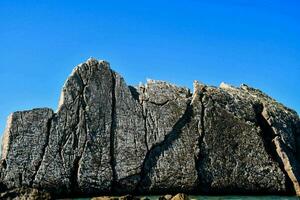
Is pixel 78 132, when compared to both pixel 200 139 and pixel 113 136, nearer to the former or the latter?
pixel 113 136

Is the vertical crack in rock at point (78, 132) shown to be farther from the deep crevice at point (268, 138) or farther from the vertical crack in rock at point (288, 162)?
the vertical crack in rock at point (288, 162)

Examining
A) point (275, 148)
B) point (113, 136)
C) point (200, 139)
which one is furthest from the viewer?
point (275, 148)

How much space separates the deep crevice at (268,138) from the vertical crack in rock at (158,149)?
4.65m

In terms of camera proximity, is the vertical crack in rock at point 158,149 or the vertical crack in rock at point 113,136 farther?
the vertical crack in rock at point 158,149

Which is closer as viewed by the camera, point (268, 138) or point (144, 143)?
point (144, 143)

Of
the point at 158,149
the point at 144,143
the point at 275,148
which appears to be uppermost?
the point at 275,148

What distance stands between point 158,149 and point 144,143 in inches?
33.0

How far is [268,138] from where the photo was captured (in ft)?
109

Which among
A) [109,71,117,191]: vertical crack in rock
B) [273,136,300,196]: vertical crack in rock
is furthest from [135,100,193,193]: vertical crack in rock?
[273,136,300,196]: vertical crack in rock

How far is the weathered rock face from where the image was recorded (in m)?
29.1

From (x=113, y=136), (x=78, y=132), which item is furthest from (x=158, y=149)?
(x=78, y=132)

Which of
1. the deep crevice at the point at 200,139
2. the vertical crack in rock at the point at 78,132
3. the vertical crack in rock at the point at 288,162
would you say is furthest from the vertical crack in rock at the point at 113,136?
the vertical crack in rock at the point at 288,162

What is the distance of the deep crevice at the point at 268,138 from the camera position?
105ft

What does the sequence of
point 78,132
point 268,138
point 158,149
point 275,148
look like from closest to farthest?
point 78,132 < point 158,149 < point 275,148 < point 268,138
